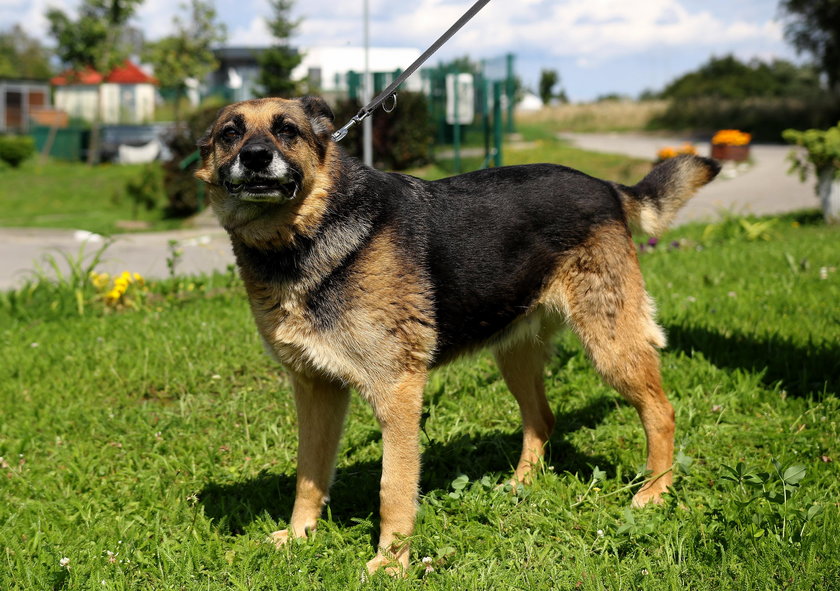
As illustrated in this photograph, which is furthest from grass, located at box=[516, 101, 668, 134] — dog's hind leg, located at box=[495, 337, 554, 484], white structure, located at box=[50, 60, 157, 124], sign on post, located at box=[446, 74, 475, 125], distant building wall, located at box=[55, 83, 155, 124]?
dog's hind leg, located at box=[495, 337, 554, 484]

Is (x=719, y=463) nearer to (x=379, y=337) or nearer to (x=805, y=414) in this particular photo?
(x=805, y=414)

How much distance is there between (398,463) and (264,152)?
53.9 inches

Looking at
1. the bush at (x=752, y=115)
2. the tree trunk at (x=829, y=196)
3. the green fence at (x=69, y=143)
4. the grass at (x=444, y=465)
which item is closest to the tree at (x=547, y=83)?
the bush at (x=752, y=115)

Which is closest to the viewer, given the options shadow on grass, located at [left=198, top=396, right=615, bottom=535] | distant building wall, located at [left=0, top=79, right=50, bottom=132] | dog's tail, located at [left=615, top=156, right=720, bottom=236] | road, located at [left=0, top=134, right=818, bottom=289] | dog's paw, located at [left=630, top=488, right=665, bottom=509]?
dog's paw, located at [left=630, top=488, right=665, bottom=509]

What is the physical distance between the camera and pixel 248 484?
4.15 metres

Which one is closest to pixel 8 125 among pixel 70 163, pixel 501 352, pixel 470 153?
pixel 70 163

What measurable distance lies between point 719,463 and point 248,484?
2.42 meters

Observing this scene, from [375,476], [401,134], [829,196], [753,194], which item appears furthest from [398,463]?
[401,134]

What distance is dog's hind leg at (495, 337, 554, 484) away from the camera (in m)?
4.17

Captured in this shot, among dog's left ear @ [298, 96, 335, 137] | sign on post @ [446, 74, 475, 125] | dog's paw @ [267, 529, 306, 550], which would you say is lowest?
dog's paw @ [267, 529, 306, 550]

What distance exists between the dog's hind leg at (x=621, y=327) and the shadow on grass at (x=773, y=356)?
4.32 feet

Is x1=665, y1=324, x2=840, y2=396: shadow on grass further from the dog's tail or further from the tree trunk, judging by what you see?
the tree trunk

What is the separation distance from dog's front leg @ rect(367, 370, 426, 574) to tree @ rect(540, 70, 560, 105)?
305 ft

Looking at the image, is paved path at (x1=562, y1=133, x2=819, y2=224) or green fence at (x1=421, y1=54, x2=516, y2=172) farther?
green fence at (x1=421, y1=54, x2=516, y2=172)
